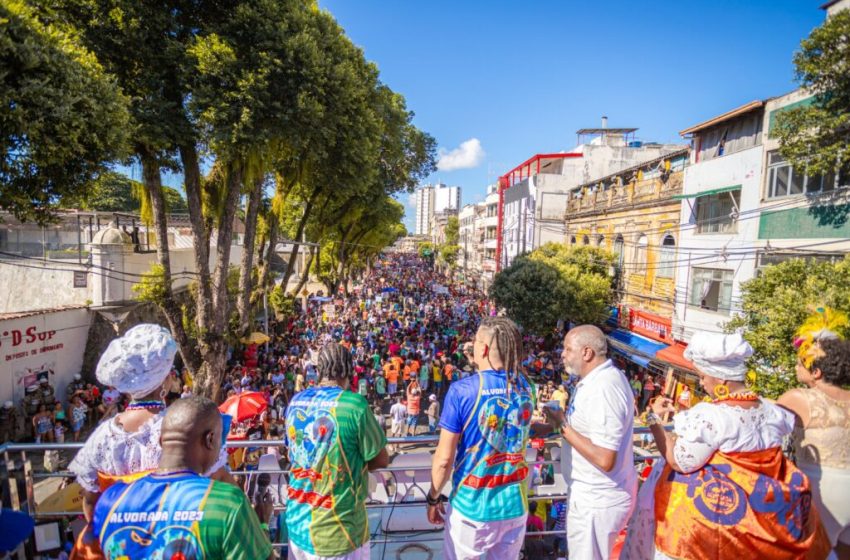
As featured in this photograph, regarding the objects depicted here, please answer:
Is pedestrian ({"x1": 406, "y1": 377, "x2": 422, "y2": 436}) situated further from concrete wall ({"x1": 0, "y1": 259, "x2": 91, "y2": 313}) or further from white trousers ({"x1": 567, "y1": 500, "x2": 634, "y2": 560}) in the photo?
concrete wall ({"x1": 0, "y1": 259, "x2": 91, "y2": 313})

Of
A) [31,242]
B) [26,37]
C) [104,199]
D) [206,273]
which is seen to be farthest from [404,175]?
[104,199]

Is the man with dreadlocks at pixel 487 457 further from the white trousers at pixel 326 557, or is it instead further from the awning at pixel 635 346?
the awning at pixel 635 346

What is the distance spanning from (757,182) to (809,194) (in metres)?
1.62

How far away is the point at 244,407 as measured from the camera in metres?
7.71

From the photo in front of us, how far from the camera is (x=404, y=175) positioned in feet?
67.6

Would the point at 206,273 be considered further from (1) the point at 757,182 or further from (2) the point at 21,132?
(1) the point at 757,182

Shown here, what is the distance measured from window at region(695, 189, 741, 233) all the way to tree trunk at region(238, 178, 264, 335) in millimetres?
13059

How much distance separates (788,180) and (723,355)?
41.7 feet

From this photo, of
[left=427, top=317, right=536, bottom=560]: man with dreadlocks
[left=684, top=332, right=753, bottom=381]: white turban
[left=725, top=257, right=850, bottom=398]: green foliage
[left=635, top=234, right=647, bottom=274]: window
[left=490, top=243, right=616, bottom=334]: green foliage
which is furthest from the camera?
[left=490, top=243, right=616, bottom=334]: green foliage

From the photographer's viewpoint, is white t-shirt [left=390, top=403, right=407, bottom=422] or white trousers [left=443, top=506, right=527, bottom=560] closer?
white trousers [left=443, top=506, right=527, bottom=560]

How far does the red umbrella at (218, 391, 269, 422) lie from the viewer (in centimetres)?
763

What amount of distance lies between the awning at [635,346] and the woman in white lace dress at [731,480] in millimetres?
14479

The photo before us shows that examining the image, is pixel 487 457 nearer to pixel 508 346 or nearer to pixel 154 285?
pixel 508 346

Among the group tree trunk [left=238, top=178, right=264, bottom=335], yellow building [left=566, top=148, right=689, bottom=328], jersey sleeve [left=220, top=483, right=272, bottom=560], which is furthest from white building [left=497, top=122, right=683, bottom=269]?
jersey sleeve [left=220, top=483, right=272, bottom=560]
